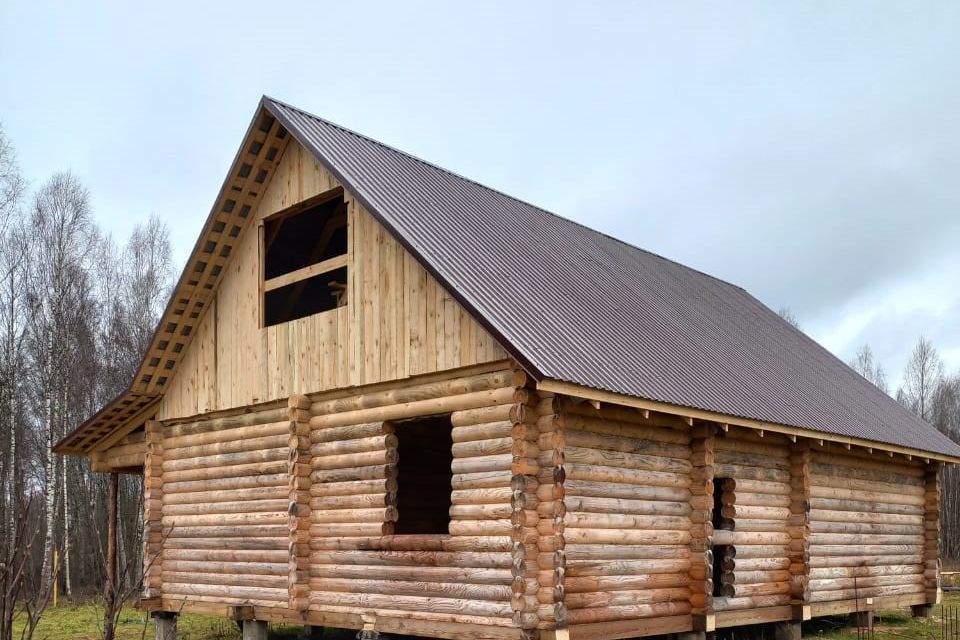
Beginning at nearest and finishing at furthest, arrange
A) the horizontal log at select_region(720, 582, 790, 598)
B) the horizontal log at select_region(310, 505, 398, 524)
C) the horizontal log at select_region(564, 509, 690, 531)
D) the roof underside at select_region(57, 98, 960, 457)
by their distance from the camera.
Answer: the horizontal log at select_region(564, 509, 690, 531) < the roof underside at select_region(57, 98, 960, 457) < the horizontal log at select_region(310, 505, 398, 524) < the horizontal log at select_region(720, 582, 790, 598)

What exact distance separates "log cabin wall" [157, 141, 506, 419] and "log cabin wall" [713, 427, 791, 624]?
5.02 m

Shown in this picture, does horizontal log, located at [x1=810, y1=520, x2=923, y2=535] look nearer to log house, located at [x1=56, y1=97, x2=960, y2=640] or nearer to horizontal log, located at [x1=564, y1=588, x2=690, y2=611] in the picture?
log house, located at [x1=56, y1=97, x2=960, y2=640]

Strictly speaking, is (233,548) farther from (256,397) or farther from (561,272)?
(561,272)

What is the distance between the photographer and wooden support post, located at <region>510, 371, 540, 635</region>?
12094 millimetres

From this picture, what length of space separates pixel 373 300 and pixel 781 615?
891cm

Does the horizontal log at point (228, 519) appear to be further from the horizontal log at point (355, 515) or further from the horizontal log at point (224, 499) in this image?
the horizontal log at point (355, 515)

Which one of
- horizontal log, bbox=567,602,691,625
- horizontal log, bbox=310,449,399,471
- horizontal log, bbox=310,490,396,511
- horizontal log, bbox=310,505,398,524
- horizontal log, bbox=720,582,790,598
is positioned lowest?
horizontal log, bbox=720,582,790,598

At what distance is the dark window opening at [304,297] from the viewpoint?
1914 cm

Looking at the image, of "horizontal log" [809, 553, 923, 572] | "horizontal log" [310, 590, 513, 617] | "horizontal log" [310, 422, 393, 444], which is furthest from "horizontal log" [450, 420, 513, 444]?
"horizontal log" [809, 553, 923, 572]

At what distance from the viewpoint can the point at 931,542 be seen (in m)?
22.4

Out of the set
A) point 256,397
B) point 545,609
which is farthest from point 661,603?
point 256,397

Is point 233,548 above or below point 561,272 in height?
below

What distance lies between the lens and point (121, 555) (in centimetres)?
3475

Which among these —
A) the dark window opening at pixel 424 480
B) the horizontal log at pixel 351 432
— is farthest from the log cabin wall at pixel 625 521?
the dark window opening at pixel 424 480
